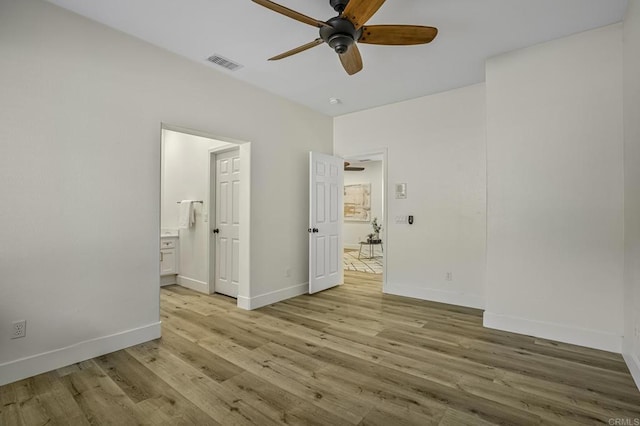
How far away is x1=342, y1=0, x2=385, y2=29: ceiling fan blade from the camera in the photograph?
1964mm

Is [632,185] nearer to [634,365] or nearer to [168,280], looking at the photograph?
[634,365]

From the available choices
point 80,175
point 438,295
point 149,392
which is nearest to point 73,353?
point 149,392

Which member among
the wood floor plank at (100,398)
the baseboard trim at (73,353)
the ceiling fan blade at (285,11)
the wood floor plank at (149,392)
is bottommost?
the wood floor plank at (100,398)

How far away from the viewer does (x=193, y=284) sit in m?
5.00

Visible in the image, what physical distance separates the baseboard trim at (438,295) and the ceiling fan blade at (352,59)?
10.3ft

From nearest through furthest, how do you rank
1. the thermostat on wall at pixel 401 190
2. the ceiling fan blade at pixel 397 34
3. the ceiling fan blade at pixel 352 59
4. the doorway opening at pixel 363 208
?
the ceiling fan blade at pixel 397 34
the ceiling fan blade at pixel 352 59
the thermostat on wall at pixel 401 190
the doorway opening at pixel 363 208

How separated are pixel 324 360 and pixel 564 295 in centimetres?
242

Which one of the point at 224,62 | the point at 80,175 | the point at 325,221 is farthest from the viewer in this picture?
the point at 325,221

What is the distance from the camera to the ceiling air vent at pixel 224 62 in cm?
330

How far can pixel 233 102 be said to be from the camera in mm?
3799

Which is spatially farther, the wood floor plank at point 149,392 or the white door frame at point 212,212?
the white door frame at point 212,212

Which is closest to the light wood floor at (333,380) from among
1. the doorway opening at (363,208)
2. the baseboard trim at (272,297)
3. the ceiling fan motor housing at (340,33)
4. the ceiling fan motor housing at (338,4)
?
the baseboard trim at (272,297)

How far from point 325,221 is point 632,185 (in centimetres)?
349

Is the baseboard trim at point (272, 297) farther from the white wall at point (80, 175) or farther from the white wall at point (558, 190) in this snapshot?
the white wall at point (558, 190)
